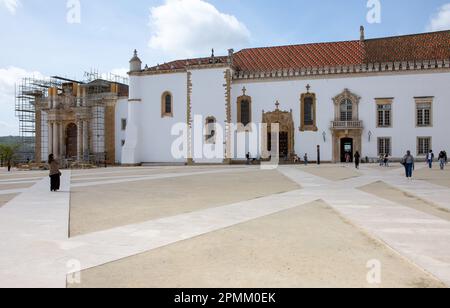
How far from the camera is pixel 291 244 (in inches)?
269

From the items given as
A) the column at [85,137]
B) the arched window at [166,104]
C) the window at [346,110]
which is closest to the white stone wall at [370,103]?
the window at [346,110]

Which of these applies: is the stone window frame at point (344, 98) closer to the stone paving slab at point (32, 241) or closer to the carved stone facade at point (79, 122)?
the carved stone facade at point (79, 122)

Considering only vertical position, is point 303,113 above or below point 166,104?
below

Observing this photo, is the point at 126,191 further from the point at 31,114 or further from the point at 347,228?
the point at 31,114

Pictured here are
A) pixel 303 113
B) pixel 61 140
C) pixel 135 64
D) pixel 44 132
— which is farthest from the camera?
pixel 44 132

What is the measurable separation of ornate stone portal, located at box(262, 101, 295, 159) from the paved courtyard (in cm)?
2738

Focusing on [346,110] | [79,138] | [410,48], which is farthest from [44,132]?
[410,48]

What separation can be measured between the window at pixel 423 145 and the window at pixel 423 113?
1225mm

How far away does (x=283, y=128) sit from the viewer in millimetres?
40219

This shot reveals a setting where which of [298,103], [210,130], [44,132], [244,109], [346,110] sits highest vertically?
[298,103]

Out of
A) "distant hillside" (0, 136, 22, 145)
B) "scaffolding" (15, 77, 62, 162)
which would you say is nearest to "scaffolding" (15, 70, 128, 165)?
"scaffolding" (15, 77, 62, 162)

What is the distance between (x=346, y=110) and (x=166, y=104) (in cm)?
1781

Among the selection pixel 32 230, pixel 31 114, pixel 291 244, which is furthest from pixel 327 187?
pixel 31 114

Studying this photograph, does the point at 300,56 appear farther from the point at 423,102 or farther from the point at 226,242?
the point at 226,242
